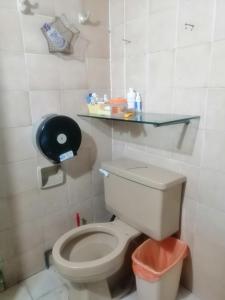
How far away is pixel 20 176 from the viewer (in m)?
1.40

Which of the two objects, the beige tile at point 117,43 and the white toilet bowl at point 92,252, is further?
the beige tile at point 117,43

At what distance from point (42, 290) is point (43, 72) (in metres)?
1.35

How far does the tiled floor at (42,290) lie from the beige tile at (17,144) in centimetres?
83

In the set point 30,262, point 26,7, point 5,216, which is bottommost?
point 30,262

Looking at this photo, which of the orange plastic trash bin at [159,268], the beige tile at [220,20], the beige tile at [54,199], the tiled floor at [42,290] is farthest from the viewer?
the beige tile at [54,199]

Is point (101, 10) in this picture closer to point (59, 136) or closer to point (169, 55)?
point (169, 55)

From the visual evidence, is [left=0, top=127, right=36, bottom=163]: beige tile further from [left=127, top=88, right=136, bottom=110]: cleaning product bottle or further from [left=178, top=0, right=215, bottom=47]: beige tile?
[left=178, top=0, right=215, bottom=47]: beige tile

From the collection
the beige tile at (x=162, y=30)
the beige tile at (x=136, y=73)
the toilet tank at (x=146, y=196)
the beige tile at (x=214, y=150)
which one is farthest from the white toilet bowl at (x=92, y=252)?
the beige tile at (x=162, y=30)

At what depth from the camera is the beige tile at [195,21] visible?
106cm

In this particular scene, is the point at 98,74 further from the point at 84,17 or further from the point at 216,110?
the point at 216,110

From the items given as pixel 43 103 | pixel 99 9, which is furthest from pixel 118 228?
pixel 99 9

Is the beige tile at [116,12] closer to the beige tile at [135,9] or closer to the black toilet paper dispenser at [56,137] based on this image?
the beige tile at [135,9]

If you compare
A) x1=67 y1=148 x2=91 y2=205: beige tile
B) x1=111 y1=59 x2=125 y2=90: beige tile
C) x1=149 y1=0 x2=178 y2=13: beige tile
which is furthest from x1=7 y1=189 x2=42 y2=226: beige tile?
x1=149 y1=0 x2=178 y2=13: beige tile

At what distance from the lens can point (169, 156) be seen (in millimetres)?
1378
